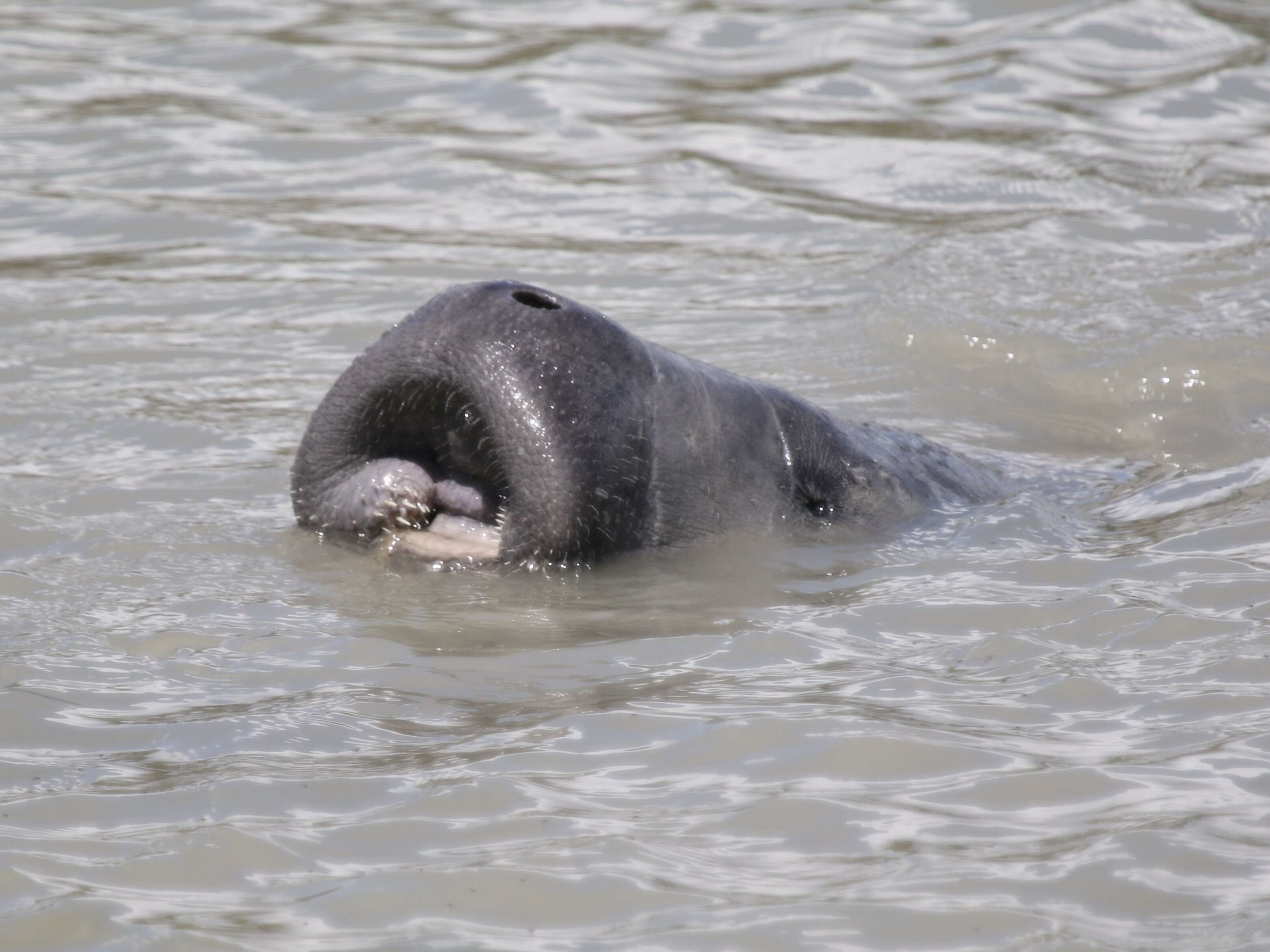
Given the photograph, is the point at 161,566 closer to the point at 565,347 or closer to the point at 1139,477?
the point at 565,347

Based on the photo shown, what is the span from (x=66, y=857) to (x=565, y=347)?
174cm

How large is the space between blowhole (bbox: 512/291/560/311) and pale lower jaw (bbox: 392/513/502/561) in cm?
60

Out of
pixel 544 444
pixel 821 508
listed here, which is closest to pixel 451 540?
pixel 544 444

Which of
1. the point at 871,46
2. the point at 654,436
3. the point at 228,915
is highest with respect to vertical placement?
the point at 871,46

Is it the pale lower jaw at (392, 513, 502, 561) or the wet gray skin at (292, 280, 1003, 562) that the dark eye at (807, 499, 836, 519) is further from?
the pale lower jaw at (392, 513, 502, 561)

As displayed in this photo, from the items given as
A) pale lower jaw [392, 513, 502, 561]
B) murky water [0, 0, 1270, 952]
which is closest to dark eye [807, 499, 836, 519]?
murky water [0, 0, 1270, 952]

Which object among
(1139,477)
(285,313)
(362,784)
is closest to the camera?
(362,784)

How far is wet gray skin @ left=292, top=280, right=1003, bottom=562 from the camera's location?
13.4 ft

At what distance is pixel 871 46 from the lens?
1309 cm

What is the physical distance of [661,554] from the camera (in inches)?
175

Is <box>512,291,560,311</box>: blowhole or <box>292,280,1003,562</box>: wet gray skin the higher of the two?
<box>512,291,560,311</box>: blowhole

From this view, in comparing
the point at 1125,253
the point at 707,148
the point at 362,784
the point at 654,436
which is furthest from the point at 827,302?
the point at 362,784

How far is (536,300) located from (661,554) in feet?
2.50

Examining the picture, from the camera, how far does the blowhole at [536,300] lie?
13.8 feet
